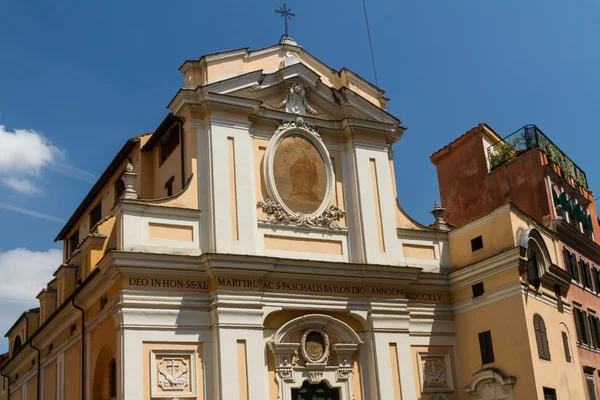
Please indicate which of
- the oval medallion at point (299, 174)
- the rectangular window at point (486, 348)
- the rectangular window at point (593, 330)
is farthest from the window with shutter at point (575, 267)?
the oval medallion at point (299, 174)

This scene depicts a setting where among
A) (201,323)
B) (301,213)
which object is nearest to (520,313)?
(301,213)

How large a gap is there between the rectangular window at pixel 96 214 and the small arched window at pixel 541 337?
13.8m

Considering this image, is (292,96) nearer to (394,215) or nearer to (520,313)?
(394,215)

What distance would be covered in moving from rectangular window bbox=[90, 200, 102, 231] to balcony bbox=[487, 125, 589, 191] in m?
13.5

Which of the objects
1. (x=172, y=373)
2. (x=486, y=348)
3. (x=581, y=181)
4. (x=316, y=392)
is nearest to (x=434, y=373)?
(x=486, y=348)

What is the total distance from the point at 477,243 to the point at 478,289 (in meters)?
1.26

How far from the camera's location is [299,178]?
826 inches

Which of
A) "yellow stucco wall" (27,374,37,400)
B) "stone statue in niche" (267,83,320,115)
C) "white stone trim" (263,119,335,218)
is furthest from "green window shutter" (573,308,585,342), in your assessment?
"yellow stucco wall" (27,374,37,400)

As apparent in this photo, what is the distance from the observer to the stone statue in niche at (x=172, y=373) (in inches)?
685

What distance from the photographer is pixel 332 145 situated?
72.1ft

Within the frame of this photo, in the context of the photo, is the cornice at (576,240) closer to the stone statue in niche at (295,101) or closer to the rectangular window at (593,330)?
the rectangular window at (593,330)

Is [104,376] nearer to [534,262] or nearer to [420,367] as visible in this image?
[420,367]

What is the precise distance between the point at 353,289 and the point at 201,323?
13.7 feet

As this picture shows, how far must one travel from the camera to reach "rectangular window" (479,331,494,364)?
20.5 metres
